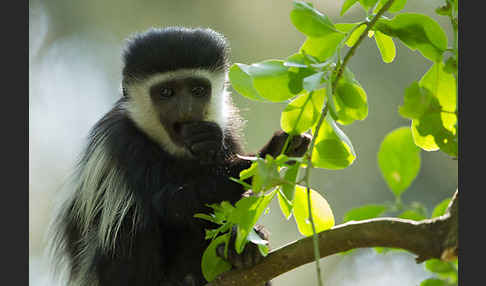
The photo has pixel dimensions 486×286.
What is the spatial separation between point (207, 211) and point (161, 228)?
26cm

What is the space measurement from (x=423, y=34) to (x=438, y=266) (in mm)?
547

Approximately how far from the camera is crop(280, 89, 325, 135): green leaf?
1.47m

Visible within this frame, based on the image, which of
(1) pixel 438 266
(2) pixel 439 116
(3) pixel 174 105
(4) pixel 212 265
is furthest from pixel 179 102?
(1) pixel 438 266

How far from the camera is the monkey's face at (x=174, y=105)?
291 cm

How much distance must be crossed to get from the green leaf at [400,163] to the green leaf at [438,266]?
183mm

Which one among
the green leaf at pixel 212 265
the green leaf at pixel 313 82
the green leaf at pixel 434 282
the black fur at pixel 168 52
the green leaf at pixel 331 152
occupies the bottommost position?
the green leaf at pixel 212 265

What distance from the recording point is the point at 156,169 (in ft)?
9.29

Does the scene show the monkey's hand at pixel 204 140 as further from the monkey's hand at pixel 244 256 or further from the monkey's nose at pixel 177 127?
the monkey's hand at pixel 244 256

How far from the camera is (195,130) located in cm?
264

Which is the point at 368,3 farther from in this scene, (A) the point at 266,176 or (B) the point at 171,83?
(B) the point at 171,83

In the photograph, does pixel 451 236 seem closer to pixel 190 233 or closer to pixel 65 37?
pixel 190 233

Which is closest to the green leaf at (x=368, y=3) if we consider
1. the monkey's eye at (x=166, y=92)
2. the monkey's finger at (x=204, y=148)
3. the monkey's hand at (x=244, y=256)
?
the monkey's hand at (x=244, y=256)

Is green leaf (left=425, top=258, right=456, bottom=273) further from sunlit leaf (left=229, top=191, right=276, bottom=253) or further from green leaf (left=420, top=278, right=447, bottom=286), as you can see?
sunlit leaf (left=229, top=191, right=276, bottom=253)

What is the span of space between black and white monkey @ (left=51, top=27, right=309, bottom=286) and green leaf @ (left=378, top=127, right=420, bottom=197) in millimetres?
935
